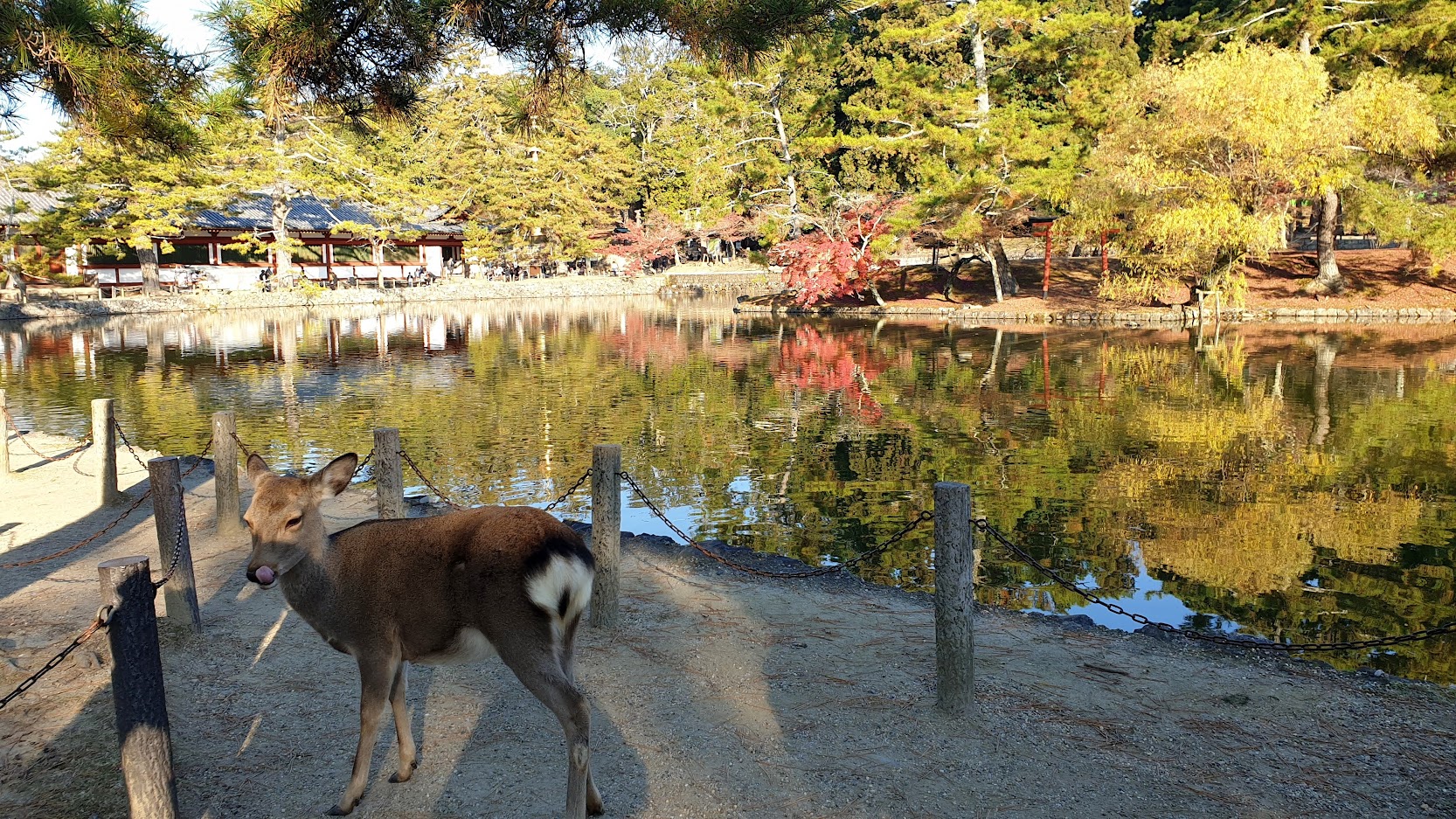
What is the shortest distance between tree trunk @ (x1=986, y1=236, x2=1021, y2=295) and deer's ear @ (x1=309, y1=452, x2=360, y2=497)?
110 ft

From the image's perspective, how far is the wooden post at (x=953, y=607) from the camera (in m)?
5.05

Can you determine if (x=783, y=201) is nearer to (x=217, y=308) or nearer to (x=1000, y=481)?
(x=217, y=308)

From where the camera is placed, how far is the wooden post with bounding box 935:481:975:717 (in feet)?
16.6

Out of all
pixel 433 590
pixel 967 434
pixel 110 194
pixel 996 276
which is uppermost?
pixel 110 194

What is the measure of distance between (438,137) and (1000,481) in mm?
52471

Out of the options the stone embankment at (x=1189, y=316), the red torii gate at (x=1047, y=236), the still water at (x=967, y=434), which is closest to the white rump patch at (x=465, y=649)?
the still water at (x=967, y=434)

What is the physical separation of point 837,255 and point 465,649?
112ft

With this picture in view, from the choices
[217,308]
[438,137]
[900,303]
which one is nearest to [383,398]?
[900,303]

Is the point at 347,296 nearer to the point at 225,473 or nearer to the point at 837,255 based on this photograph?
the point at 837,255

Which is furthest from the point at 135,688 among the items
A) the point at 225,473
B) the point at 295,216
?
the point at 295,216

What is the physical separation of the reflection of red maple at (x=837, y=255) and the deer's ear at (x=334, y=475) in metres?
33.3

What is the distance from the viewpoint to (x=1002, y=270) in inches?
1475

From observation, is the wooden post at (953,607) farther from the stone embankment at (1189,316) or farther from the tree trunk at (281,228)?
the tree trunk at (281,228)

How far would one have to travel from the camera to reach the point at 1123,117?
3059cm
